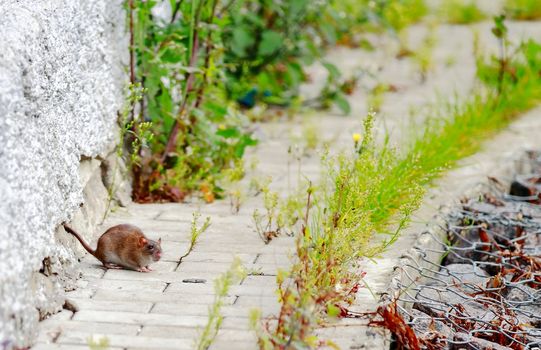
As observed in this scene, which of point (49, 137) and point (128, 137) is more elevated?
point (49, 137)

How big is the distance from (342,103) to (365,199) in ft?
9.10

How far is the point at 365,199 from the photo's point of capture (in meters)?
4.46

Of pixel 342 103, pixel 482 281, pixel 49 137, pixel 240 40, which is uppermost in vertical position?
pixel 240 40

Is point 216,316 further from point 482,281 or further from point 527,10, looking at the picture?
point 527,10

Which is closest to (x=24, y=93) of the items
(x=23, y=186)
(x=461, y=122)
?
(x=23, y=186)

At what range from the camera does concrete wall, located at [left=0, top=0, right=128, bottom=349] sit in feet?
10.9

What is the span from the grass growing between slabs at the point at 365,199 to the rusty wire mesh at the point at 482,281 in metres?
0.24

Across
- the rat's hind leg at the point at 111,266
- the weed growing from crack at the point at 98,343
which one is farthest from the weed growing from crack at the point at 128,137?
the weed growing from crack at the point at 98,343

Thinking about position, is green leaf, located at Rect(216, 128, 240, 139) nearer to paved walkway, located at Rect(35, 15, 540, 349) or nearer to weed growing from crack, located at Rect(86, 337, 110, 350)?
paved walkway, located at Rect(35, 15, 540, 349)

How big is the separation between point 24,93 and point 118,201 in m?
1.43

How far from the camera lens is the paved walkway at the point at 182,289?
344cm

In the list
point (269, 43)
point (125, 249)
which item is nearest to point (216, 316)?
point (125, 249)

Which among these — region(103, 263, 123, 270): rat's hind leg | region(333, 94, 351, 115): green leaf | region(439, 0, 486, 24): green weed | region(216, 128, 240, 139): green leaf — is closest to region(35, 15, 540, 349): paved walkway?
region(103, 263, 123, 270): rat's hind leg

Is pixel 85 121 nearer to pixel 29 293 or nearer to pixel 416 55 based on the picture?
pixel 29 293
